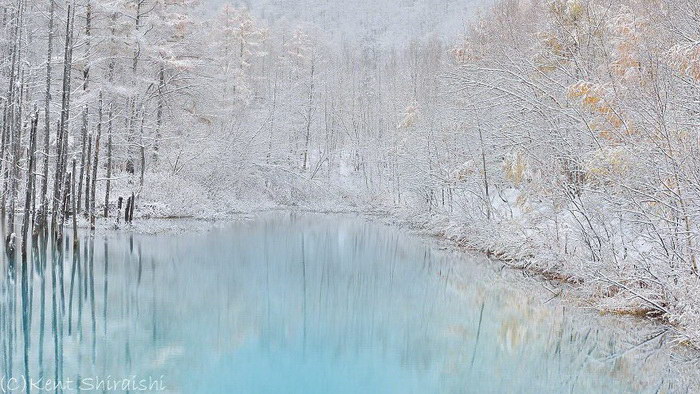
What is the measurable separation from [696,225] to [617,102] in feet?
8.65

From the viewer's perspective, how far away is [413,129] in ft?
123

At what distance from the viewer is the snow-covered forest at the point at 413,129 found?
410 inches

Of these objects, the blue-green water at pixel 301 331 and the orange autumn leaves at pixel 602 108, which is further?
the orange autumn leaves at pixel 602 108

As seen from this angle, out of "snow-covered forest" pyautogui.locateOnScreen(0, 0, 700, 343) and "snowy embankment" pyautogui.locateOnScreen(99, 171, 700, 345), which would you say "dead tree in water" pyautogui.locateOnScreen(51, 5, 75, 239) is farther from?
"snowy embankment" pyautogui.locateOnScreen(99, 171, 700, 345)

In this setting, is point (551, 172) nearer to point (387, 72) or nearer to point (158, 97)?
point (158, 97)

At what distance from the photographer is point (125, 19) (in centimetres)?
2744

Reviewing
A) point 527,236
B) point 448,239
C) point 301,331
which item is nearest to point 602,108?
point 527,236

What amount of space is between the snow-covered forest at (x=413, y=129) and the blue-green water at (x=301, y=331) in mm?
1271

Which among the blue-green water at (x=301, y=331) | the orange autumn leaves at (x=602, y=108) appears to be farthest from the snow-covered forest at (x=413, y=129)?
the blue-green water at (x=301, y=331)

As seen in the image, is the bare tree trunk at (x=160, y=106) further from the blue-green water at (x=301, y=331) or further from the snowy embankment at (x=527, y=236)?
the blue-green water at (x=301, y=331)

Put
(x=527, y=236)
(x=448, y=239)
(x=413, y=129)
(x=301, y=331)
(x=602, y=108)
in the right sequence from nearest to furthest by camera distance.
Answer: (x=301, y=331), (x=602, y=108), (x=527, y=236), (x=448, y=239), (x=413, y=129)

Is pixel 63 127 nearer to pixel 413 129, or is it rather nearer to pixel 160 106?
pixel 160 106

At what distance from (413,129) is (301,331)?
1106 inches

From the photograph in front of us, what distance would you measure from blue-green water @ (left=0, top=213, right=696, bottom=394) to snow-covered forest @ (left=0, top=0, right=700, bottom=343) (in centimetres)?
127
